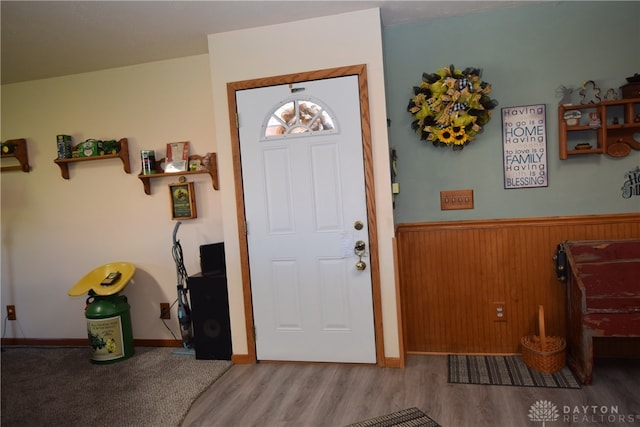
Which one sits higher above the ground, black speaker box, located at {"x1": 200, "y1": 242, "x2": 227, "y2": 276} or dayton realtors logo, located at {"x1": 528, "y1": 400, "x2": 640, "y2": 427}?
black speaker box, located at {"x1": 200, "y1": 242, "x2": 227, "y2": 276}

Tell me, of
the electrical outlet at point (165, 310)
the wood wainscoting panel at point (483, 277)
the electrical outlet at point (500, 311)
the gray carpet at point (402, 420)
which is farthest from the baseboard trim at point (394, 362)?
the electrical outlet at point (165, 310)

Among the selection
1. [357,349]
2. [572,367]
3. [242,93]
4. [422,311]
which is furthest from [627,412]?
[242,93]

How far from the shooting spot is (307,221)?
10.3 feet

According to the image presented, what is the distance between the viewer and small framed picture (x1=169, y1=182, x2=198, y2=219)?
3.68m

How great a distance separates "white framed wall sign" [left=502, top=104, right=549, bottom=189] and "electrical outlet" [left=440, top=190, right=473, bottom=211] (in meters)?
0.29

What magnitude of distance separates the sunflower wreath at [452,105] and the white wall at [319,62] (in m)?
0.35

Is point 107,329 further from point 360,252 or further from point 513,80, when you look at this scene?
point 513,80

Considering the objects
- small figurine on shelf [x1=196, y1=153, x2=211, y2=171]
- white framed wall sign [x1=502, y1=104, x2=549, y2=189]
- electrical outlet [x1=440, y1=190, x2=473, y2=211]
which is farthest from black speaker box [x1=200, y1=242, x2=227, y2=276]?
white framed wall sign [x1=502, y1=104, x2=549, y2=189]

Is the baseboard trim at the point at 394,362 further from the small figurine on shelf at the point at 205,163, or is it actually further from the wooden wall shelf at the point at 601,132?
the small figurine on shelf at the point at 205,163

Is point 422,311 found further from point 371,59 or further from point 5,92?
point 5,92

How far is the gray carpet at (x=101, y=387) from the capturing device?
105 inches

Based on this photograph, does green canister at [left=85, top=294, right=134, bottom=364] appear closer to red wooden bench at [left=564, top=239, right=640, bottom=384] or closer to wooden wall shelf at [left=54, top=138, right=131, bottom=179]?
wooden wall shelf at [left=54, top=138, right=131, bottom=179]

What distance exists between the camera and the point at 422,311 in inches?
130

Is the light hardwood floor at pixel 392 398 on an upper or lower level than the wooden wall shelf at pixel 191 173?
lower
